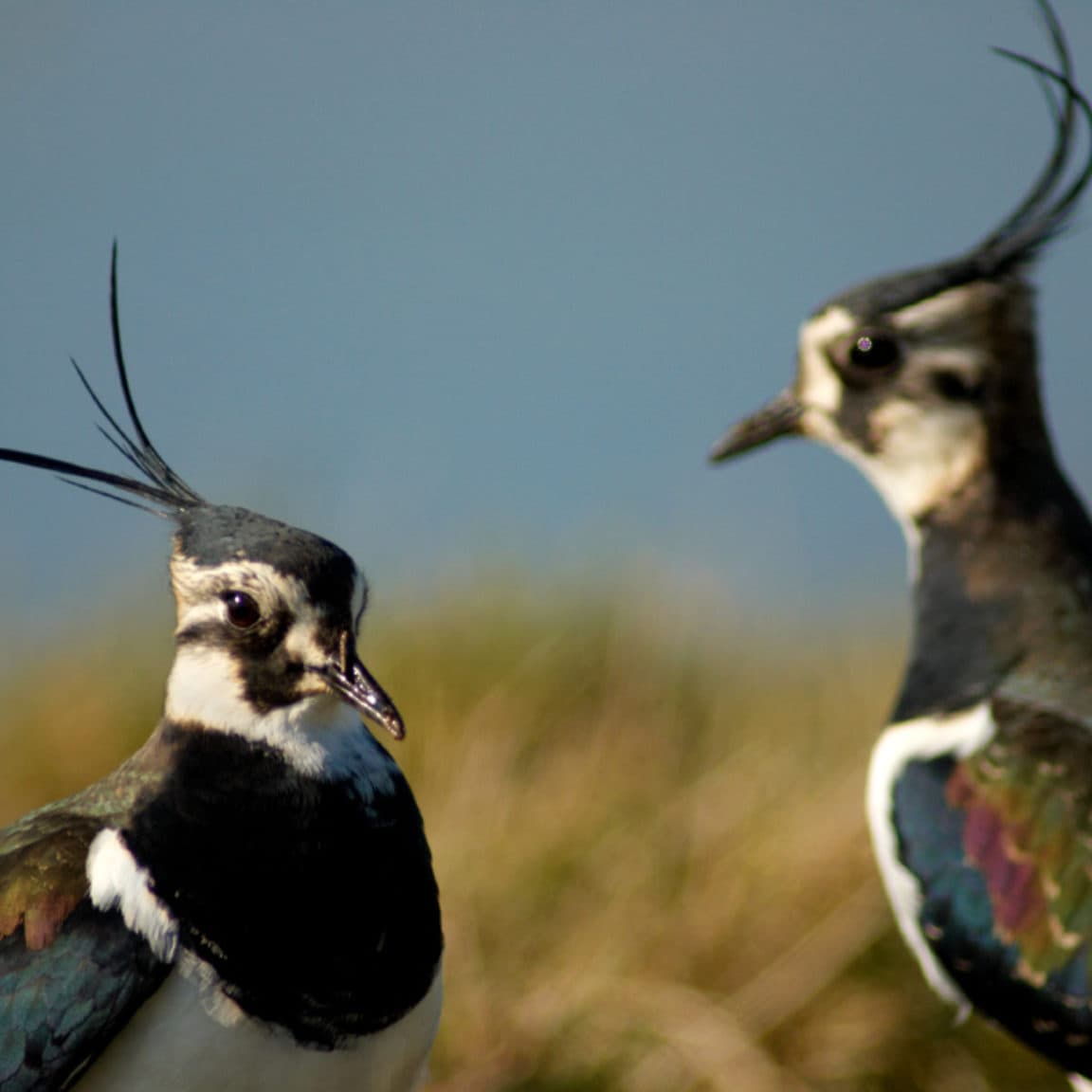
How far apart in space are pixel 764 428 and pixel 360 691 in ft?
6.52

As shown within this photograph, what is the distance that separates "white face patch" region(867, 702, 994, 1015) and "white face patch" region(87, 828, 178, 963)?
170 cm

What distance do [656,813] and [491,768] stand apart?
0.49 m

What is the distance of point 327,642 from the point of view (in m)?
2.33

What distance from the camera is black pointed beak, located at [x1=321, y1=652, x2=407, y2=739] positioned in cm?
223

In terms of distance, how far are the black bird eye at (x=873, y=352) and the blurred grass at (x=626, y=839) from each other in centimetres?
140

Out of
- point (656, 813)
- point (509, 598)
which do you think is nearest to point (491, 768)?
point (656, 813)

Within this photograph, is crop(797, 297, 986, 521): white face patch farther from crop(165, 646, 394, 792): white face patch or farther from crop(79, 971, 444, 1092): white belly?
crop(79, 971, 444, 1092): white belly

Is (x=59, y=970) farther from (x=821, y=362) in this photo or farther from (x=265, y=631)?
(x=821, y=362)

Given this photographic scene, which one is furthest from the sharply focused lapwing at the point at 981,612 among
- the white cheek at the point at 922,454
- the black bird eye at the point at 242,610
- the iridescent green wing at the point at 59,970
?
the iridescent green wing at the point at 59,970

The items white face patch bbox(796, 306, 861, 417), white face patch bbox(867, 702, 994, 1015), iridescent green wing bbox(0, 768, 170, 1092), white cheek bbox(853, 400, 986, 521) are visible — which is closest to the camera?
iridescent green wing bbox(0, 768, 170, 1092)

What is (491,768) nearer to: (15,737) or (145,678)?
(145,678)

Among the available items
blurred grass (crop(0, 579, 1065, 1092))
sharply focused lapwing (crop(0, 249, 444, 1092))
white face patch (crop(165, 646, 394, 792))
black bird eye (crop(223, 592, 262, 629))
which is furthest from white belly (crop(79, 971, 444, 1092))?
blurred grass (crop(0, 579, 1065, 1092))

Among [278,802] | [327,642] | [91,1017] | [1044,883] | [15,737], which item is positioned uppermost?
[327,642]

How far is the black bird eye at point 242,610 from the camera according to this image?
2.34 metres
